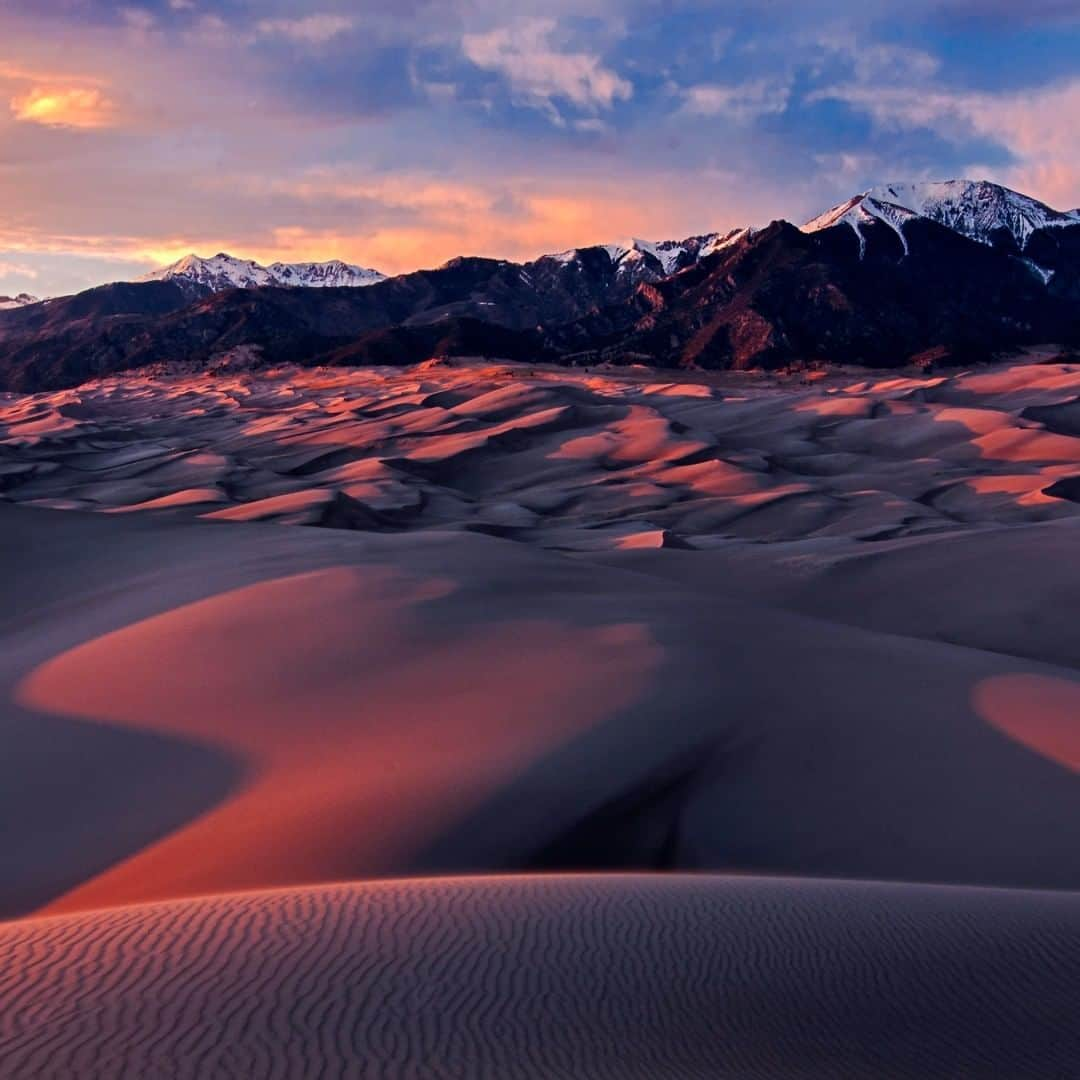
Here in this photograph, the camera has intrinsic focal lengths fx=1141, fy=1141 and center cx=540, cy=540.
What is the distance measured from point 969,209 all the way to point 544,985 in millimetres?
163678

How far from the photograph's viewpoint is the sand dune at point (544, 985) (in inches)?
92.0

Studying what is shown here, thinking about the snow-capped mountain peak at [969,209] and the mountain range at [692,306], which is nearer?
the mountain range at [692,306]

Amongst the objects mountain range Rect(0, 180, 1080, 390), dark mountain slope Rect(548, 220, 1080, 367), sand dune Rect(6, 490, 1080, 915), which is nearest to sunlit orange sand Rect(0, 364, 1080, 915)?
sand dune Rect(6, 490, 1080, 915)

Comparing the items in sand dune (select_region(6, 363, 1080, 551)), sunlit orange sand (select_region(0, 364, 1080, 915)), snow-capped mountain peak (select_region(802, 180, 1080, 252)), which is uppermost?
snow-capped mountain peak (select_region(802, 180, 1080, 252))

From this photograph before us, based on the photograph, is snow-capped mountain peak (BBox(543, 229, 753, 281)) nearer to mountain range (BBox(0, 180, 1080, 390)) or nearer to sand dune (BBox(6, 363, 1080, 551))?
mountain range (BBox(0, 180, 1080, 390))

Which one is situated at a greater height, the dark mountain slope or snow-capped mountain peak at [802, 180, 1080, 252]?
snow-capped mountain peak at [802, 180, 1080, 252]

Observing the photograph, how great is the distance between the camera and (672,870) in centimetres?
454

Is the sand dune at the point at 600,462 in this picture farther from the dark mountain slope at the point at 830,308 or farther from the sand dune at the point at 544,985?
the dark mountain slope at the point at 830,308

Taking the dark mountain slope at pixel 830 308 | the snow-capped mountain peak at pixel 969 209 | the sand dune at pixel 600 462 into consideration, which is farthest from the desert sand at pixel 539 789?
the snow-capped mountain peak at pixel 969 209

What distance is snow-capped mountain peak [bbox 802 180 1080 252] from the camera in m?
132

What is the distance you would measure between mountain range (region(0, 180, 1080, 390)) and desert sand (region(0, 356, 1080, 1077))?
196ft

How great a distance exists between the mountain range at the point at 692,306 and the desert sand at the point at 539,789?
196 feet

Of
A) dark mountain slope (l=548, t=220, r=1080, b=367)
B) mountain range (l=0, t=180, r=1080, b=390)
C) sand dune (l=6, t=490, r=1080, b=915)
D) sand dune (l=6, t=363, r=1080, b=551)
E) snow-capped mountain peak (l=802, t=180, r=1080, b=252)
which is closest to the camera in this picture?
sand dune (l=6, t=490, r=1080, b=915)

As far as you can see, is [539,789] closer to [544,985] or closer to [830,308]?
[544,985]
